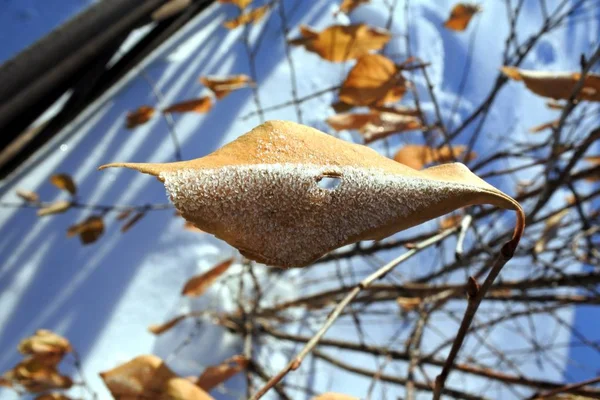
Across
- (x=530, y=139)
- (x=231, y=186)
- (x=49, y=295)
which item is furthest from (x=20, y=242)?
(x=530, y=139)

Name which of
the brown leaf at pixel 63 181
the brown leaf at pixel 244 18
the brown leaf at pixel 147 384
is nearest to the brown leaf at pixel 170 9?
the brown leaf at pixel 244 18

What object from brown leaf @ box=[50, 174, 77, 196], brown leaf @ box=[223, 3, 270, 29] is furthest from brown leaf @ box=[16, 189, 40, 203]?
brown leaf @ box=[223, 3, 270, 29]

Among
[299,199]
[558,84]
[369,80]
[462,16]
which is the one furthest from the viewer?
[462,16]

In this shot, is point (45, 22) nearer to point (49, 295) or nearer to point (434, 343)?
point (49, 295)

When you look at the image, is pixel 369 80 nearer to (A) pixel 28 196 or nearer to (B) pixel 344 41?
(B) pixel 344 41

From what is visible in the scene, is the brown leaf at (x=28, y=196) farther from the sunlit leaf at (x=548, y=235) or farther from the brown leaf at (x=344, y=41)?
the sunlit leaf at (x=548, y=235)

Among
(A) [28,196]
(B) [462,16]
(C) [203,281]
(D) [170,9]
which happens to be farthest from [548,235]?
(A) [28,196]
